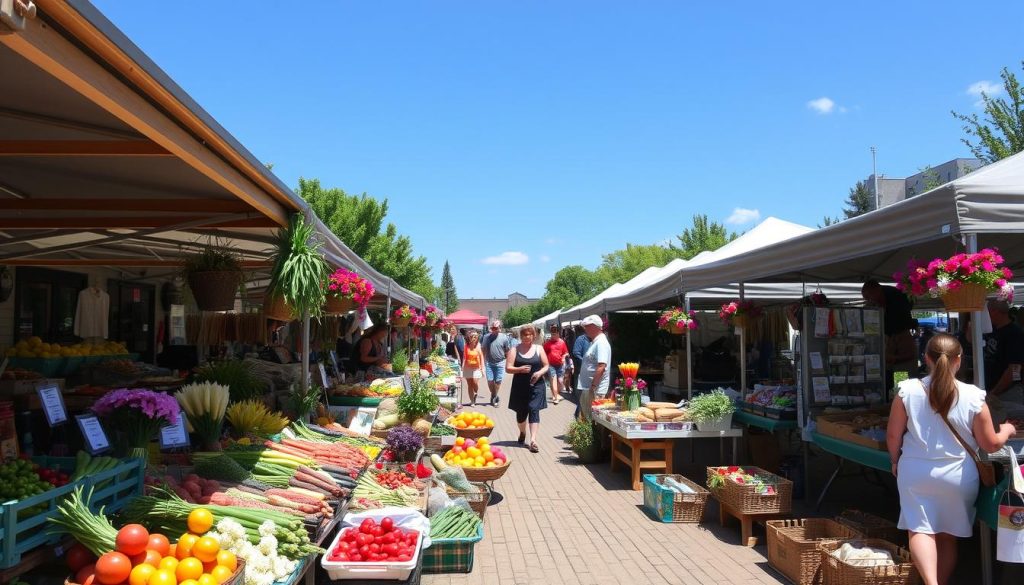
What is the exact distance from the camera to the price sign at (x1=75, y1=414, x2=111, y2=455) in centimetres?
363

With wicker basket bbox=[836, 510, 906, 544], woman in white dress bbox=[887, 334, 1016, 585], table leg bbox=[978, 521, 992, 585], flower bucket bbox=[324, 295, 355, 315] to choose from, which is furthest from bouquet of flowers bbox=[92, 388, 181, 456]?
table leg bbox=[978, 521, 992, 585]

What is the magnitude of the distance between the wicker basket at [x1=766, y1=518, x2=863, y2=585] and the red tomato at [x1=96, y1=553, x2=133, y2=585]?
163 inches

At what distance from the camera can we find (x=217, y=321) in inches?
529

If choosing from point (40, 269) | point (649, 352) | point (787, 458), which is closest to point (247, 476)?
point (787, 458)

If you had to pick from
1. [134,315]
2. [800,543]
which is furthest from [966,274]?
[134,315]

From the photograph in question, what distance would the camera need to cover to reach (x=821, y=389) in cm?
685

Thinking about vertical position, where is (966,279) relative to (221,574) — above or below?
above

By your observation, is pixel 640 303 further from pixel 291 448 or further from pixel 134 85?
pixel 134 85

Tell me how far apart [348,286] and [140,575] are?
3.85 metres

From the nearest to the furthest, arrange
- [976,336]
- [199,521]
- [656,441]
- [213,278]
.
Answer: [199,521] → [976,336] → [213,278] → [656,441]

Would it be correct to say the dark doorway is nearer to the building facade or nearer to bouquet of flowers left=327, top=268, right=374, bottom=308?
bouquet of flowers left=327, top=268, right=374, bottom=308

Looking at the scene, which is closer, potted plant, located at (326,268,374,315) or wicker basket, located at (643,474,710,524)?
potted plant, located at (326,268,374,315)

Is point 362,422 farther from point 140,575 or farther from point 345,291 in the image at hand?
point 140,575

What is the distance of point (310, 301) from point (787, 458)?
5.45 metres
